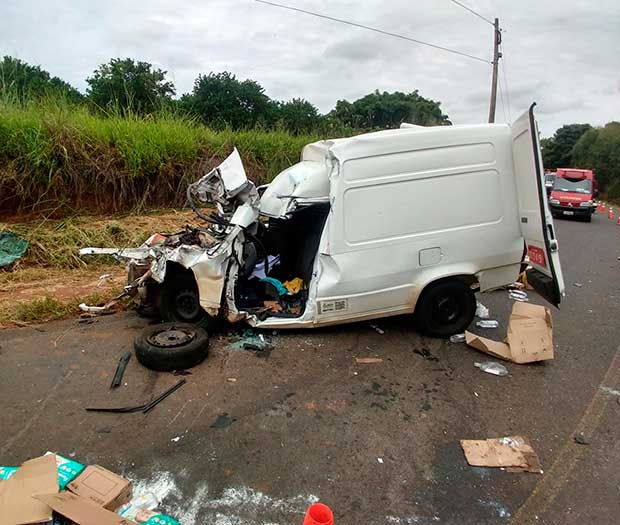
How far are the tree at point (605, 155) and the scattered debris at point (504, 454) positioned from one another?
33.0m

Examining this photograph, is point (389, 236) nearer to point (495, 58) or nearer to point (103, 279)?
point (103, 279)

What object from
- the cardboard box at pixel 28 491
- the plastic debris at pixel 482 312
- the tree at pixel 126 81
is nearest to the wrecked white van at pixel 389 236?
the plastic debris at pixel 482 312

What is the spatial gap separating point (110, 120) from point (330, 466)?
937 centimetres

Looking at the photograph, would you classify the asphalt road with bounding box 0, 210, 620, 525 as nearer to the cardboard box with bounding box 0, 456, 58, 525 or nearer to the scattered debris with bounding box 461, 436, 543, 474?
the scattered debris with bounding box 461, 436, 543, 474

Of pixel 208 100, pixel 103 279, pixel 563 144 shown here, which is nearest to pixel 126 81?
pixel 208 100

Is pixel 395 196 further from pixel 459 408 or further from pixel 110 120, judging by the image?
pixel 110 120

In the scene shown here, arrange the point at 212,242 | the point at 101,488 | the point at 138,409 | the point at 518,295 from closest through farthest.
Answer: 1. the point at 101,488
2. the point at 138,409
3. the point at 212,242
4. the point at 518,295

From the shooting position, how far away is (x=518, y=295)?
21.4 ft

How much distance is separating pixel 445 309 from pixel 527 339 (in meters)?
0.87

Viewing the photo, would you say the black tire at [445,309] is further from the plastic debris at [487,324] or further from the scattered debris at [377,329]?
the plastic debris at [487,324]

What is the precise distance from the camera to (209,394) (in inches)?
141

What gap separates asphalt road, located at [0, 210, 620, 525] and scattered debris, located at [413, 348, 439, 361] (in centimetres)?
4

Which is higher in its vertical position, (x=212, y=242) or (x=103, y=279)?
(x=212, y=242)

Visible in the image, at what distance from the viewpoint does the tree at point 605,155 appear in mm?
29297
